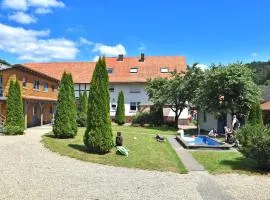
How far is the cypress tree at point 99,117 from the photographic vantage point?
691 inches

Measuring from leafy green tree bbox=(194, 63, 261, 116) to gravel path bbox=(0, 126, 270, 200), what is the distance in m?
16.7

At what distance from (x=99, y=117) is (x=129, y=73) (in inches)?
1457

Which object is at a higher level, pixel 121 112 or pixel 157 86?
pixel 157 86

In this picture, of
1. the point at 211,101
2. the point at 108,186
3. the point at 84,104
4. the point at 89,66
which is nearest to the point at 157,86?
the point at 84,104

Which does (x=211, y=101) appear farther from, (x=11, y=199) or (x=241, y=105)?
(x=11, y=199)

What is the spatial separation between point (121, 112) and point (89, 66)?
48.9 feet

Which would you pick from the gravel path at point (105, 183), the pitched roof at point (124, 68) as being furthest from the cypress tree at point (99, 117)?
the pitched roof at point (124, 68)

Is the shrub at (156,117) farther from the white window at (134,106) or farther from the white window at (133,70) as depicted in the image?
the white window at (133,70)

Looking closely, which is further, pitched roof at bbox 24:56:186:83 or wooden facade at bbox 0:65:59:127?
pitched roof at bbox 24:56:186:83

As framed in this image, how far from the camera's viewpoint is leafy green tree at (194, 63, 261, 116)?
30125 millimetres

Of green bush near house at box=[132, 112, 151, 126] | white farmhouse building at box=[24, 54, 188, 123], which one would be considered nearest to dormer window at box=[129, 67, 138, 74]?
white farmhouse building at box=[24, 54, 188, 123]

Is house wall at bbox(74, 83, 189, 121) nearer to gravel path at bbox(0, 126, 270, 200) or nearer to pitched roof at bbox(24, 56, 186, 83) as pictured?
pitched roof at bbox(24, 56, 186, 83)

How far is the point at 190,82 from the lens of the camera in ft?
126

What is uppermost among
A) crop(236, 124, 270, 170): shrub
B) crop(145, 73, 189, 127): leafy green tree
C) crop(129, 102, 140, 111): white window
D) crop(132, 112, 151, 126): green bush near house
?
crop(145, 73, 189, 127): leafy green tree
